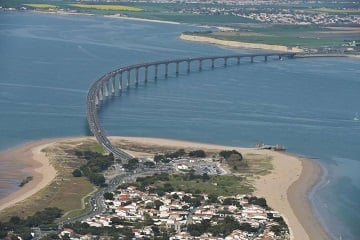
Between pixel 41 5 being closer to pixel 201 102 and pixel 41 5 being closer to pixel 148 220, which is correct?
pixel 201 102

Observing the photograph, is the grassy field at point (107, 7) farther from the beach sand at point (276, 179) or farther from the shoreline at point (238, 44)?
the beach sand at point (276, 179)

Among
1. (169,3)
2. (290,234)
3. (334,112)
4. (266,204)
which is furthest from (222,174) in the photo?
(169,3)

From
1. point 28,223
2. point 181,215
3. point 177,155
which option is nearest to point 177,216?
point 181,215

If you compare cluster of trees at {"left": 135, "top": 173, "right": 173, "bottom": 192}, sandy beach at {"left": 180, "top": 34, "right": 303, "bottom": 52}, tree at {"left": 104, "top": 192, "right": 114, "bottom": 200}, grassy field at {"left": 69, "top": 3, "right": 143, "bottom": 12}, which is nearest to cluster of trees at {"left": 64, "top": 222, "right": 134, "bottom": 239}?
tree at {"left": 104, "top": 192, "right": 114, "bottom": 200}

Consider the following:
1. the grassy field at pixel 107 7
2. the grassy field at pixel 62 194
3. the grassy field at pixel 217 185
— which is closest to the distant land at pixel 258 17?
the grassy field at pixel 107 7

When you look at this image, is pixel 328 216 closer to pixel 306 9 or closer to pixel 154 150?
pixel 154 150

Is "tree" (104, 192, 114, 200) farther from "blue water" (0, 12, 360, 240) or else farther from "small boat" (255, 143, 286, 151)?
"small boat" (255, 143, 286, 151)
